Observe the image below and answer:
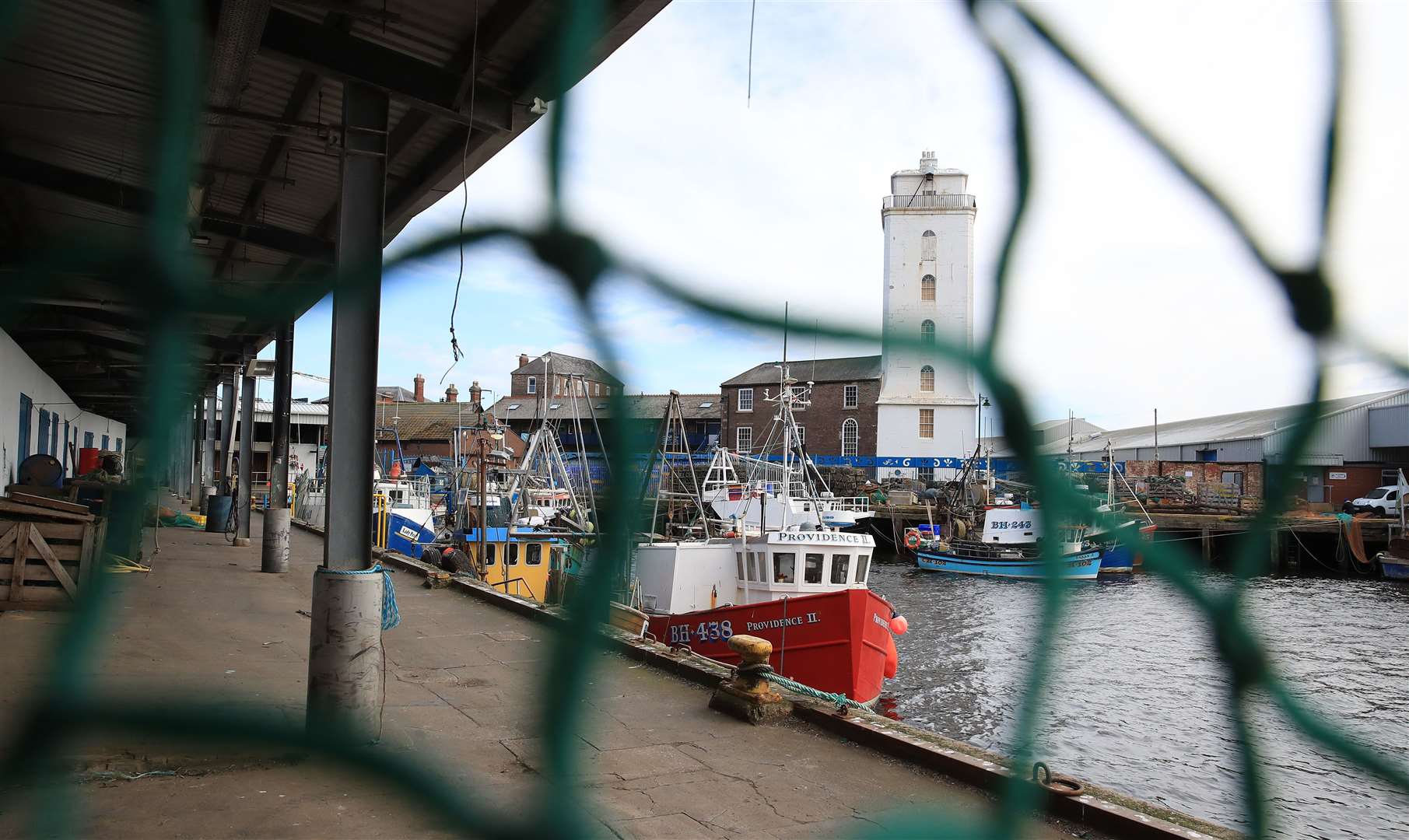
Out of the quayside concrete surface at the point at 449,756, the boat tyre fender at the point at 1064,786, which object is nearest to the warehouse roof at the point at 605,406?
the quayside concrete surface at the point at 449,756

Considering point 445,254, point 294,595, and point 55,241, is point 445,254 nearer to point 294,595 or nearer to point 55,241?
point 55,241

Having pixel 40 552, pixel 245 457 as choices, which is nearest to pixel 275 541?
pixel 245 457

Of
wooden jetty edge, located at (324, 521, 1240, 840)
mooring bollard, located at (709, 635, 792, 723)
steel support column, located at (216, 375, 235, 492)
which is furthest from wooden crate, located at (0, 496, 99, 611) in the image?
steel support column, located at (216, 375, 235, 492)

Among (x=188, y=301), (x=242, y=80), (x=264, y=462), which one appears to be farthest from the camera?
(x=264, y=462)

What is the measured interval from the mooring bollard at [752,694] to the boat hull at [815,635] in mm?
4429

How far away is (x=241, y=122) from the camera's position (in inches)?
125

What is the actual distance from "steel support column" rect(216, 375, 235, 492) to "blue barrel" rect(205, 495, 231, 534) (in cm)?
156

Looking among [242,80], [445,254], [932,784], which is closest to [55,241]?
[445,254]

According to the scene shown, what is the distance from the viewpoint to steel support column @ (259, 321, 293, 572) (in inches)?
421

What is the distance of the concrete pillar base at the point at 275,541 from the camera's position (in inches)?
428

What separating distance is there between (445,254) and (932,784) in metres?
4.07

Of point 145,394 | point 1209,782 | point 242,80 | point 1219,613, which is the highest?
point 242,80

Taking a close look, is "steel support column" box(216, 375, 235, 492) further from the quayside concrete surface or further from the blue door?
the quayside concrete surface

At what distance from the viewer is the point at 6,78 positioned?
255 cm
